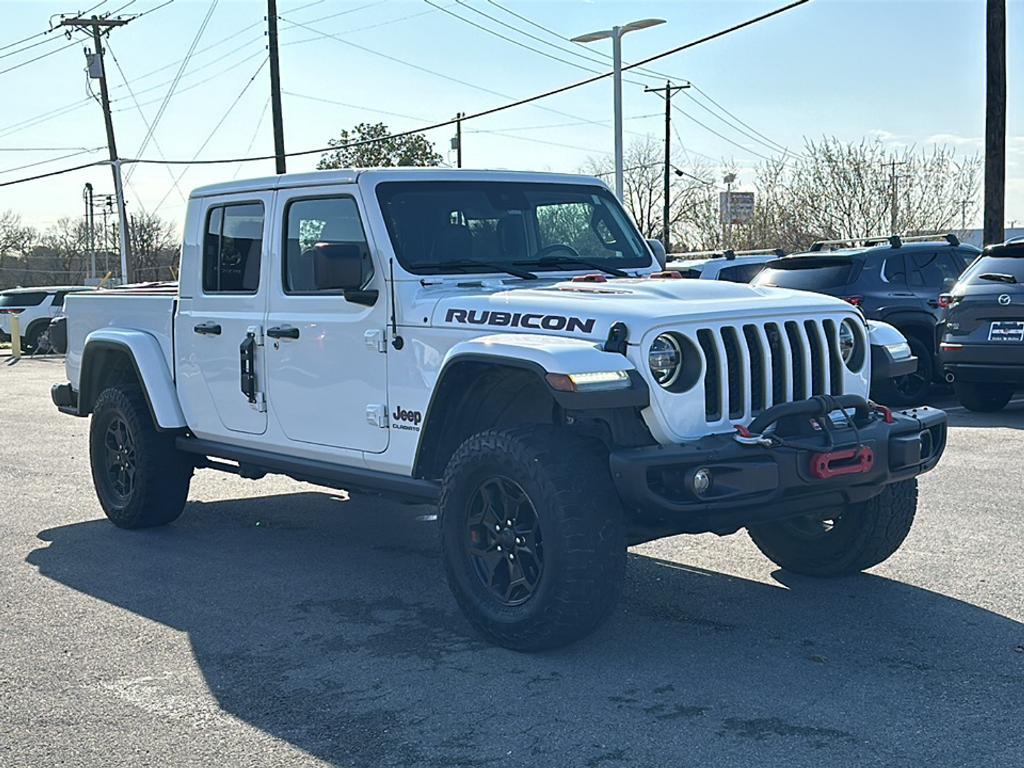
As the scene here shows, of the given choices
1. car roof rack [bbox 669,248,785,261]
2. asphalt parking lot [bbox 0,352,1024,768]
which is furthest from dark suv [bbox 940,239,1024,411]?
car roof rack [bbox 669,248,785,261]

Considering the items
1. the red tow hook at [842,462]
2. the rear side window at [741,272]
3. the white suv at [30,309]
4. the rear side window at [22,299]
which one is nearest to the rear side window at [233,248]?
the red tow hook at [842,462]

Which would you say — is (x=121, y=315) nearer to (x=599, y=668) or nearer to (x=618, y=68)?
(x=599, y=668)

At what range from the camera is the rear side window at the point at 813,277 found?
44.3 feet

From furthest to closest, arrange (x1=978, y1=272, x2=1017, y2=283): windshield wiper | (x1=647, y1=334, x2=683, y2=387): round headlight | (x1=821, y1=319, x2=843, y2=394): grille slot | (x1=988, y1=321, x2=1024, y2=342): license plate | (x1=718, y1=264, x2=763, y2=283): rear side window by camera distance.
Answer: (x1=718, y1=264, x2=763, y2=283): rear side window < (x1=978, y1=272, x2=1017, y2=283): windshield wiper < (x1=988, y1=321, x2=1024, y2=342): license plate < (x1=821, y1=319, x2=843, y2=394): grille slot < (x1=647, y1=334, x2=683, y2=387): round headlight

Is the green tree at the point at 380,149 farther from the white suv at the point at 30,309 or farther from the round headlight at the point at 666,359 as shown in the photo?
the round headlight at the point at 666,359

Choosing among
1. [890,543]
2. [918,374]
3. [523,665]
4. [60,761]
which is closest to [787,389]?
[890,543]

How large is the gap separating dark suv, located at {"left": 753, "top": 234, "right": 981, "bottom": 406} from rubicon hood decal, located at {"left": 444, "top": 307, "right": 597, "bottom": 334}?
8.35 meters

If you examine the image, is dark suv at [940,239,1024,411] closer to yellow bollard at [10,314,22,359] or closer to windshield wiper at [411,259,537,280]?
windshield wiper at [411,259,537,280]

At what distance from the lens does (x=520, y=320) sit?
5.43 m

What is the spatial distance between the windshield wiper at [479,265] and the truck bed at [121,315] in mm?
2098

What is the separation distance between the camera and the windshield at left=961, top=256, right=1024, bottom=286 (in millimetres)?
11719

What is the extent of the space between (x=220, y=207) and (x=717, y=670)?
3935 millimetres

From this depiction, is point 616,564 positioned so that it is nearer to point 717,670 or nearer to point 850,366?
point 717,670

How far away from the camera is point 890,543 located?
5977mm
